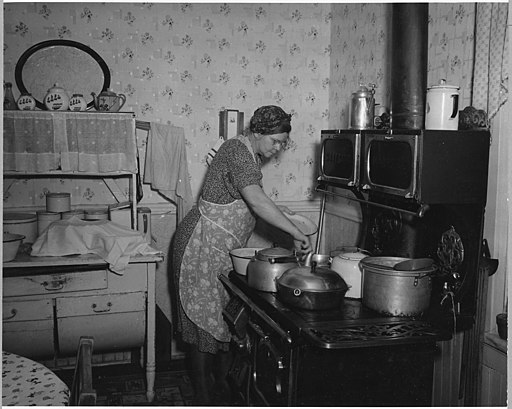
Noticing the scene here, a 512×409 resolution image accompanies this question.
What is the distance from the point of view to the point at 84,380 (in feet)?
5.06

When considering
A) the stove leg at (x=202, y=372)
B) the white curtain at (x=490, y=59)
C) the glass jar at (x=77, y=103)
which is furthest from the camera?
the glass jar at (x=77, y=103)

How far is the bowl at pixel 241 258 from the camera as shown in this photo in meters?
3.01

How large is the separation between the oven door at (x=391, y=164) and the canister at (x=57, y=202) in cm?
195

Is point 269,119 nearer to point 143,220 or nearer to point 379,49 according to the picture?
point 379,49

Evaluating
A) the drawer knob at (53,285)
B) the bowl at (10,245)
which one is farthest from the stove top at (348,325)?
the bowl at (10,245)

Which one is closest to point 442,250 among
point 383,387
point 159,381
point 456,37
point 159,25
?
point 383,387

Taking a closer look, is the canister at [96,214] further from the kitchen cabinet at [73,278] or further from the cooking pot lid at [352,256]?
the cooking pot lid at [352,256]

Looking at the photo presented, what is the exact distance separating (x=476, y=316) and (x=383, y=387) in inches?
19.1

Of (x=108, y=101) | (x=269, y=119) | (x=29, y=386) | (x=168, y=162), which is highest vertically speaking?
(x=108, y=101)

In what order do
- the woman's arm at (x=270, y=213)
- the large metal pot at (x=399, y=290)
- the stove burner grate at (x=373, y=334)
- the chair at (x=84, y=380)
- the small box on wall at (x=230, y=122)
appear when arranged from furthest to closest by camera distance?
the small box on wall at (x=230, y=122) < the woman's arm at (x=270, y=213) < the large metal pot at (x=399, y=290) < the stove burner grate at (x=373, y=334) < the chair at (x=84, y=380)

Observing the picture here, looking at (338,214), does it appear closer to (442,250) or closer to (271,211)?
(271,211)

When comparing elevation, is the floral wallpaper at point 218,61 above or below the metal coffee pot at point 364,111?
above

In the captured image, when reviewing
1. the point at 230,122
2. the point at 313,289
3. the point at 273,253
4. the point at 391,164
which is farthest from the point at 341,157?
the point at 230,122

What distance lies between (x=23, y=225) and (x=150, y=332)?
99 cm
